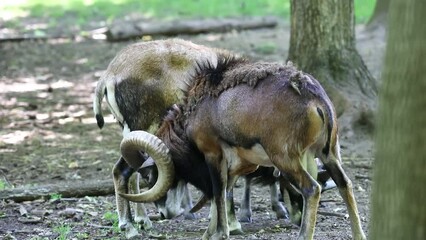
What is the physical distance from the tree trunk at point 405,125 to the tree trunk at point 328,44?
24.9 feet

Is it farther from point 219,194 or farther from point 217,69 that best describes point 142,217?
point 217,69

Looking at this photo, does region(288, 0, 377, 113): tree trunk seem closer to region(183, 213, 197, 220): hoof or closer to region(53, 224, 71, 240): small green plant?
region(183, 213, 197, 220): hoof

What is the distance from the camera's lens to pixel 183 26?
70.1ft

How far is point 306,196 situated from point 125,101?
2.30 meters

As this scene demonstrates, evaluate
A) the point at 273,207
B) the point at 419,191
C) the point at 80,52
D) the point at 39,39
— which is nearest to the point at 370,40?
the point at 80,52

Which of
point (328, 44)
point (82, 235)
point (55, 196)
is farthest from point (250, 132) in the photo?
point (328, 44)

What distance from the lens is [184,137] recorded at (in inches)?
327

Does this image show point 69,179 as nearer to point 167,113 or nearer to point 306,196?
point 167,113

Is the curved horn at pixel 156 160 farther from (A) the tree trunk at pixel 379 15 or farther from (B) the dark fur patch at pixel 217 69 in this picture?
(A) the tree trunk at pixel 379 15

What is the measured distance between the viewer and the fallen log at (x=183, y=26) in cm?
2080

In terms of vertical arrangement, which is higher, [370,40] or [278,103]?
[278,103]

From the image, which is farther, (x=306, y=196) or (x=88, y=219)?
(x=88, y=219)

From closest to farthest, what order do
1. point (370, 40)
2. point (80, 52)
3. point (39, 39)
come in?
point (370, 40) < point (80, 52) < point (39, 39)

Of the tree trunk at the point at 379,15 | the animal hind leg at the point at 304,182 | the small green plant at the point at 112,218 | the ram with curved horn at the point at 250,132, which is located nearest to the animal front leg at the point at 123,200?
the small green plant at the point at 112,218
